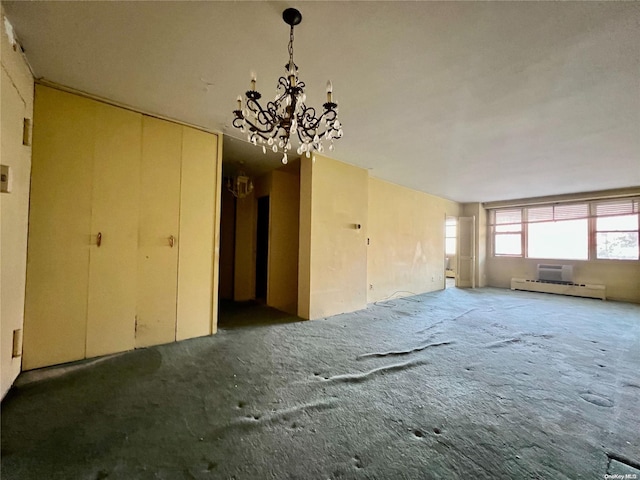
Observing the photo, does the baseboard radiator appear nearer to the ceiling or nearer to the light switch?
the ceiling

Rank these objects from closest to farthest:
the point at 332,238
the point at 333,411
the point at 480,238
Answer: the point at 333,411 < the point at 332,238 < the point at 480,238

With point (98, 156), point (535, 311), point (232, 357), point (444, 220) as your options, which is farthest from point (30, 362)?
point (444, 220)

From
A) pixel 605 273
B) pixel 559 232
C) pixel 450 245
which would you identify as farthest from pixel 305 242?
pixel 605 273

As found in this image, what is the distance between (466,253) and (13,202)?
29.6 feet

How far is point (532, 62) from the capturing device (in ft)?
6.25

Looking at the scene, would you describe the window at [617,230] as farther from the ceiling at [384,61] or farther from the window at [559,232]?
the ceiling at [384,61]

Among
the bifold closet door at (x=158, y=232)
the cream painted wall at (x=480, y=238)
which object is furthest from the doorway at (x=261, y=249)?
the cream painted wall at (x=480, y=238)

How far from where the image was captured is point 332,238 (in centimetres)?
417

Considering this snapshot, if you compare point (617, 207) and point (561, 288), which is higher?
point (617, 207)

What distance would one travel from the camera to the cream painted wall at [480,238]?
25.0 ft

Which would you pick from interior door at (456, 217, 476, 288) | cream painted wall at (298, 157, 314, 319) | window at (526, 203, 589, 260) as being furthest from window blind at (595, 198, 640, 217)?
cream painted wall at (298, 157, 314, 319)

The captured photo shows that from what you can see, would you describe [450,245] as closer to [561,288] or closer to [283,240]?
[561,288]

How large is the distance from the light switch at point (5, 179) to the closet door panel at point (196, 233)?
1369 millimetres

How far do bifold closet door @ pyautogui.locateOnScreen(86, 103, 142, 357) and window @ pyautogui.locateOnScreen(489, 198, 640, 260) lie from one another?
29.6ft
